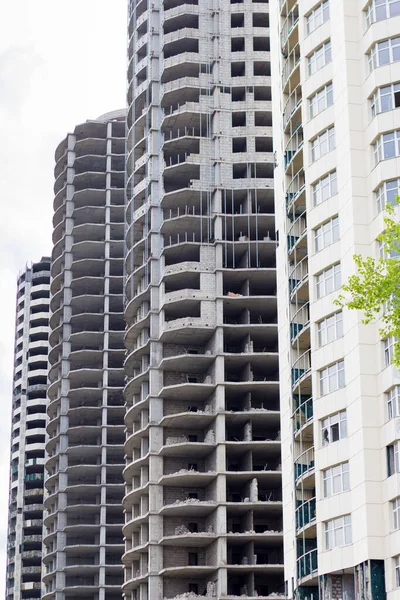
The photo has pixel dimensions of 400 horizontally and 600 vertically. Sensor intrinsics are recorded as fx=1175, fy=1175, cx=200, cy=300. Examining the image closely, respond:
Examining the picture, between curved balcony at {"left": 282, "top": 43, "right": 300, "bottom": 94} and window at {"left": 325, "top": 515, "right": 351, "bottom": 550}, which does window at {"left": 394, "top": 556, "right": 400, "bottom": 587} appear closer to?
window at {"left": 325, "top": 515, "right": 351, "bottom": 550}

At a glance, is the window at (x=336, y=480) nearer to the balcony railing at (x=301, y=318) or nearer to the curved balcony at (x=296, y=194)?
the balcony railing at (x=301, y=318)

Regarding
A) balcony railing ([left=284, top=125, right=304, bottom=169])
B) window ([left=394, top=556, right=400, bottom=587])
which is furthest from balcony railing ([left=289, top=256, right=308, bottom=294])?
window ([left=394, top=556, right=400, bottom=587])

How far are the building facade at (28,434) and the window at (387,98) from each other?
114m

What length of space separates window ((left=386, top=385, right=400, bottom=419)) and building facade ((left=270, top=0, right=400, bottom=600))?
98 mm

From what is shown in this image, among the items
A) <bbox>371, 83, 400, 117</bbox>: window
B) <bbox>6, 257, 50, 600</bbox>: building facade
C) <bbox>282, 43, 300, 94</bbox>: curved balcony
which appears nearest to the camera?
<bbox>371, 83, 400, 117</bbox>: window

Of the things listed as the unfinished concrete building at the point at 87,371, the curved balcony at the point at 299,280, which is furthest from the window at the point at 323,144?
the unfinished concrete building at the point at 87,371

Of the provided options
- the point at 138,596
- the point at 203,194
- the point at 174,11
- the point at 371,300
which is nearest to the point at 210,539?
the point at 138,596

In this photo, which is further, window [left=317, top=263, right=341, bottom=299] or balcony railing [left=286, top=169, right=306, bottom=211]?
balcony railing [left=286, top=169, right=306, bottom=211]

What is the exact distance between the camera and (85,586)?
407 ft

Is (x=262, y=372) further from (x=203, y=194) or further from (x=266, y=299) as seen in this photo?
(x=203, y=194)

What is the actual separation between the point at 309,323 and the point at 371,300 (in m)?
31.1

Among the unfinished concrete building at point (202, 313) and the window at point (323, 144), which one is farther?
the unfinished concrete building at point (202, 313)

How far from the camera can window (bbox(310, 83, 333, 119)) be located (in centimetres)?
6726

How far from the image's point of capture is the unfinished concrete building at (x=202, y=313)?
308ft
